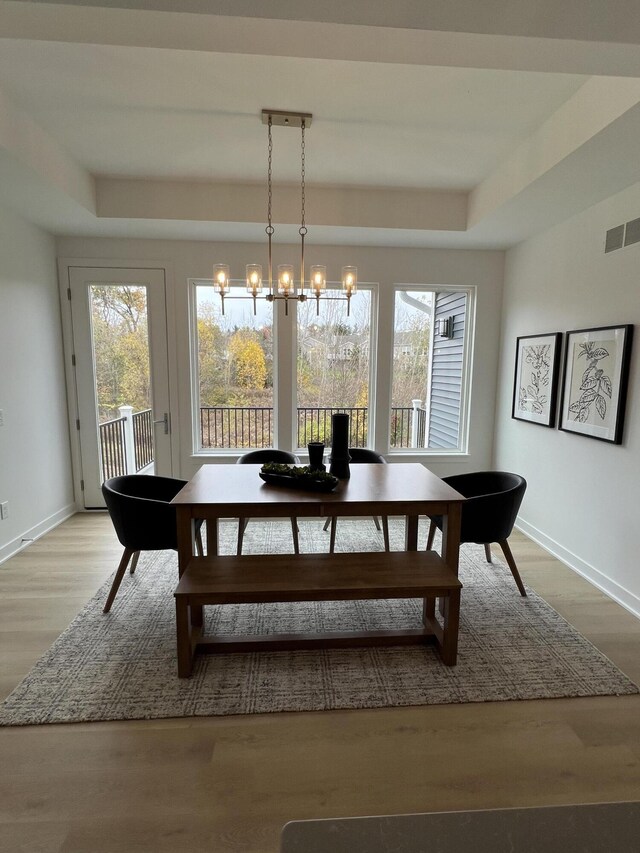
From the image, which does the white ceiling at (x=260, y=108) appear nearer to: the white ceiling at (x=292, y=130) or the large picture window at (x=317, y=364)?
the white ceiling at (x=292, y=130)

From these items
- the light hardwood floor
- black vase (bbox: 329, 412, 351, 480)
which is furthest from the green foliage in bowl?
Result: the light hardwood floor

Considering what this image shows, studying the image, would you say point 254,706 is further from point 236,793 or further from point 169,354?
point 169,354

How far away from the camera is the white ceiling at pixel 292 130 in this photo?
1.56 meters

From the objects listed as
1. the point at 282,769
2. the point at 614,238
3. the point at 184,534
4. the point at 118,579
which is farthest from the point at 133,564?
the point at 614,238

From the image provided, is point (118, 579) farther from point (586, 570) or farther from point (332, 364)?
point (586, 570)

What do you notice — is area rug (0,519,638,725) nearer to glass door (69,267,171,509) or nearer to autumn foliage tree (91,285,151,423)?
glass door (69,267,171,509)

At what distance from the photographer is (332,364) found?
4.19m

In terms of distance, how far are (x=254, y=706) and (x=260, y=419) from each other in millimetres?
2782

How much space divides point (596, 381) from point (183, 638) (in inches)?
118

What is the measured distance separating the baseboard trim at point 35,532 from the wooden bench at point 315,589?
6.22 feet

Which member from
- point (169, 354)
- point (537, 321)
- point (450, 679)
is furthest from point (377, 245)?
point (450, 679)

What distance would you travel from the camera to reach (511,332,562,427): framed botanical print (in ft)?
10.9

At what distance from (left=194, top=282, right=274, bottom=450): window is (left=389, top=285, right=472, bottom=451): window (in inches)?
52.1

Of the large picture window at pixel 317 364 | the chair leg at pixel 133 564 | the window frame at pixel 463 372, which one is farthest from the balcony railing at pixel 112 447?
the window frame at pixel 463 372
